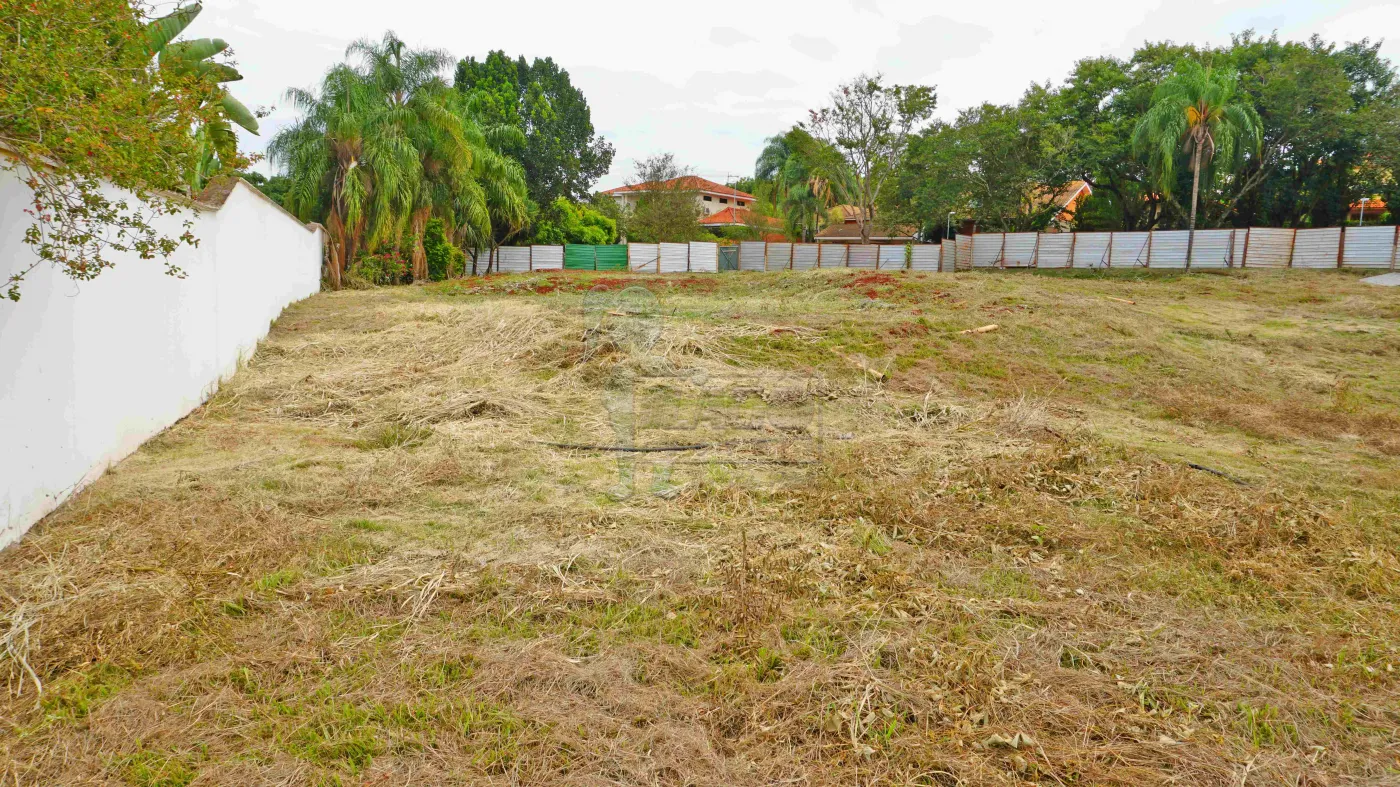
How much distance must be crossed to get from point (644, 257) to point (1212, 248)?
16874mm

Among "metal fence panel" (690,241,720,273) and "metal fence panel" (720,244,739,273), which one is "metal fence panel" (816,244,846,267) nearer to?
"metal fence panel" (720,244,739,273)

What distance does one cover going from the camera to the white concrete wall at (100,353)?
3.57m

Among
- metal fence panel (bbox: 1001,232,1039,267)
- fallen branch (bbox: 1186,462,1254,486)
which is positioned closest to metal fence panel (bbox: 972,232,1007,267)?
metal fence panel (bbox: 1001,232,1039,267)

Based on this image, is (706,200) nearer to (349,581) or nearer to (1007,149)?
(1007,149)

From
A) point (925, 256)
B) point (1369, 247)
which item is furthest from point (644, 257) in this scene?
point (1369, 247)

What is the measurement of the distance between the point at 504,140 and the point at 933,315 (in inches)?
689

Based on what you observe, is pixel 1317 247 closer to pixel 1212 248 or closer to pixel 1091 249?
pixel 1212 248

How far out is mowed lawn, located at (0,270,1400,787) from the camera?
2.38m

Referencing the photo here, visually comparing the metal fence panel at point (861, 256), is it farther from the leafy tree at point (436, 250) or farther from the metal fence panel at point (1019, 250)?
the leafy tree at point (436, 250)

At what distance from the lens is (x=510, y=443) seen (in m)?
5.86

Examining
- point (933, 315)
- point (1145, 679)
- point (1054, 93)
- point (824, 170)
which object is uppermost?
point (1054, 93)

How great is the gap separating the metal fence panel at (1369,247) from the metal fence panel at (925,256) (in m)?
10.1

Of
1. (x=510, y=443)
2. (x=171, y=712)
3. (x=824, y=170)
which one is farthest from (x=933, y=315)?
(x=824, y=170)

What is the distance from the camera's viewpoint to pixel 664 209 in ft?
108
